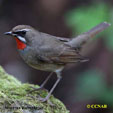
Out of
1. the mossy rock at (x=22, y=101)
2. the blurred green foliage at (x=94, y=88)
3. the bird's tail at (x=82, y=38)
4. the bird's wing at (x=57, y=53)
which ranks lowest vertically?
the blurred green foliage at (x=94, y=88)

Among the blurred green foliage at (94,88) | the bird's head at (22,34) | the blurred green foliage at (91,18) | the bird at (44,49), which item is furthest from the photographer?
the blurred green foliage at (94,88)

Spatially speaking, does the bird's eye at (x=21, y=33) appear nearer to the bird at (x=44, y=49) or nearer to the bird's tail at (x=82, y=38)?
the bird at (x=44, y=49)

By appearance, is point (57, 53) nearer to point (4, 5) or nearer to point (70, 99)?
point (70, 99)

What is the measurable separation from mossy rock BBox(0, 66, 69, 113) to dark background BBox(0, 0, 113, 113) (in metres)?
2.84

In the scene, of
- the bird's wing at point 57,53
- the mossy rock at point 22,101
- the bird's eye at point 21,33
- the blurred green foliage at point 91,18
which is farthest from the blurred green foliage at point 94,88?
the bird's eye at point 21,33

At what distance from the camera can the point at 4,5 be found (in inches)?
462

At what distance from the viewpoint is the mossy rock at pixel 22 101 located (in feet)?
13.2

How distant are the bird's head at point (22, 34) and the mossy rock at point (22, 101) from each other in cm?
80

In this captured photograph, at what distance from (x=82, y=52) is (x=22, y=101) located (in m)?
5.34

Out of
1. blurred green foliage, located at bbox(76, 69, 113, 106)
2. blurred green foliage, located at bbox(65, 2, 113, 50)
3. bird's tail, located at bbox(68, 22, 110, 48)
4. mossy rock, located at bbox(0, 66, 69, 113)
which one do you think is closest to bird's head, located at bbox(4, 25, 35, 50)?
mossy rock, located at bbox(0, 66, 69, 113)

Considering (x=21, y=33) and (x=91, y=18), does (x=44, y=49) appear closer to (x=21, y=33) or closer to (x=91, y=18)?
(x=21, y=33)

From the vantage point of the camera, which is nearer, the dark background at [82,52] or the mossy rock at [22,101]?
the mossy rock at [22,101]

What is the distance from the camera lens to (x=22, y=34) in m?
5.16

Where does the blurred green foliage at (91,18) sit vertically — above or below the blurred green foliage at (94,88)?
above
